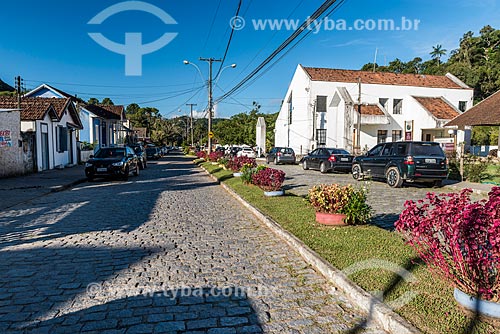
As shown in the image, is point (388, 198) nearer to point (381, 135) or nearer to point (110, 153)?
point (110, 153)

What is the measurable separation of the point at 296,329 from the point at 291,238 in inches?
109

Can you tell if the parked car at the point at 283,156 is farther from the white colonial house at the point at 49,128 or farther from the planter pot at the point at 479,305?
the planter pot at the point at 479,305

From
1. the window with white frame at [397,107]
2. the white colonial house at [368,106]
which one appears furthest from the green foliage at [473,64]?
the window with white frame at [397,107]

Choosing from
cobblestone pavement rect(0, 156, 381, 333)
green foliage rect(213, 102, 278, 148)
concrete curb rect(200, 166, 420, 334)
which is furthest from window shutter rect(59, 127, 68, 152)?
green foliage rect(213, 102, 278, 148)

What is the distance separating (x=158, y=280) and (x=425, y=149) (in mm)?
11763

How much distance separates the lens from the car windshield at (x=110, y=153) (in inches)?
704

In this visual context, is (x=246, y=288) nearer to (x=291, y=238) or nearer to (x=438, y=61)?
(x=291, y=238)

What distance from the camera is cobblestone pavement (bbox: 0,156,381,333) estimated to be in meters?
3.47

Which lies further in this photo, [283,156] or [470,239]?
[283,156]

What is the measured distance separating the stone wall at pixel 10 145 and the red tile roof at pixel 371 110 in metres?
30.3

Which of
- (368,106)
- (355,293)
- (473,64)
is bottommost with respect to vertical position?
(355,293)

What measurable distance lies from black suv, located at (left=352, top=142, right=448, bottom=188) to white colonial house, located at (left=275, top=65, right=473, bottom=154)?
22160 mm

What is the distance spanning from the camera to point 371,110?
38.0 meters

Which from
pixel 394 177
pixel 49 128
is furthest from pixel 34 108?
pixel 394 177
